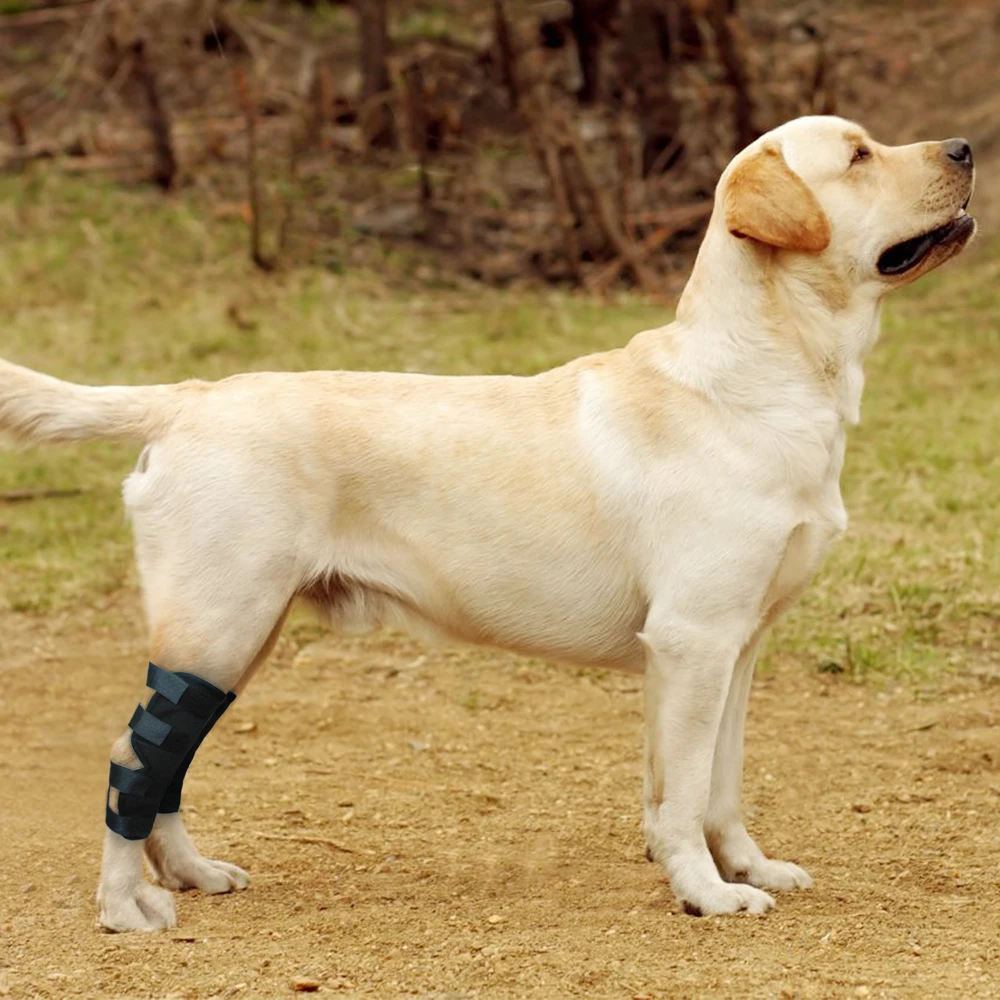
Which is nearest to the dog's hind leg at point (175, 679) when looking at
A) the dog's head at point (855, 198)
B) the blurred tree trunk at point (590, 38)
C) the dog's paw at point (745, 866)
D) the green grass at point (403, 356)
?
the dog's paw at point (745, 866)

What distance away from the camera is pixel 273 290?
11.3 metres

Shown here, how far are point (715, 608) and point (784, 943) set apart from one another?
814mm

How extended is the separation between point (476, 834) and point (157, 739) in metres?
1.25

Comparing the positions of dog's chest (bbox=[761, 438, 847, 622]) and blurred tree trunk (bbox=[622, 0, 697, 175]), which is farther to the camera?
blurred tree trunk (bbox=[622, 0, 697, 175])

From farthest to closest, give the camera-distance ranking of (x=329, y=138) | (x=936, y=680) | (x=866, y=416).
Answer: (x=329, y=138) → (x=866, y=416) → (x=936, y=680)

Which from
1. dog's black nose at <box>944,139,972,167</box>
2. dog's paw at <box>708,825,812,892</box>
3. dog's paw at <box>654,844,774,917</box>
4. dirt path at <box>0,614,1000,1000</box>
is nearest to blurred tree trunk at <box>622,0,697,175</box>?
dirt path at <box>0,614,1000,1000</box>

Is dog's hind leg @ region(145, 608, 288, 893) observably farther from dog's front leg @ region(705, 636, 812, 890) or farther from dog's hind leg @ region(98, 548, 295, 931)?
dog's front leg @ region(705, 636, 812, 890)

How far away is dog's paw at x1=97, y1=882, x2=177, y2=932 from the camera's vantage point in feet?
13.1

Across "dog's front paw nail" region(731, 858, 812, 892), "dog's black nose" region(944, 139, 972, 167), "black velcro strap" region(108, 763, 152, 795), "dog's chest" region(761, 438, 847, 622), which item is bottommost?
"dog's front paw nail" region(731, 858, 812, 892)

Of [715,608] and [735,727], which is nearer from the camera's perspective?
[715,608]

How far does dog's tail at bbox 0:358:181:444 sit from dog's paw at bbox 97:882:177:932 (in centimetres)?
116

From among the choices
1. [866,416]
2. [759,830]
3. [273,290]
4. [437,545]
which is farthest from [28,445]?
[273,290]

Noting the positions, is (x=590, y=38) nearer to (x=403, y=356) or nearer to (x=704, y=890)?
(x=403, y=356)

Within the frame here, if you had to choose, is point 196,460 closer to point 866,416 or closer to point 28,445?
point 28,445
